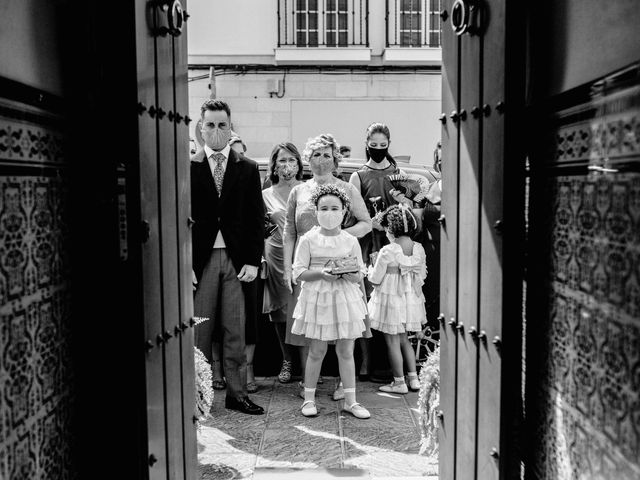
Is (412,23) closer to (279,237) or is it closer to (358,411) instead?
(279,237)

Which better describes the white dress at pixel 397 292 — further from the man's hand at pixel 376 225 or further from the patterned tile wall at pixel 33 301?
the patterned tile wall at pixel 33 301

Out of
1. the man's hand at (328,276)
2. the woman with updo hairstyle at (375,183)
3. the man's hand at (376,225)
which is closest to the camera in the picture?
the man's hand at (328,276)

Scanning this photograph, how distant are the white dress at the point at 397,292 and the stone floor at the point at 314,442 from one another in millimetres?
514

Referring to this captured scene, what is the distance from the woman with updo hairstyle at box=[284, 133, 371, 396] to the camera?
16.8 feet

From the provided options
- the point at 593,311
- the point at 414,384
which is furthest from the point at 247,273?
the point at 593,311

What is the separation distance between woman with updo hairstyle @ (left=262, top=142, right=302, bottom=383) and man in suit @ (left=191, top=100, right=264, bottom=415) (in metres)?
0.69

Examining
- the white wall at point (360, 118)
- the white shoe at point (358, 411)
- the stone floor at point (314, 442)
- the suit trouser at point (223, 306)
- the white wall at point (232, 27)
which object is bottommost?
the stone floor at point (314, 442)

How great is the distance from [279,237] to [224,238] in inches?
38.6

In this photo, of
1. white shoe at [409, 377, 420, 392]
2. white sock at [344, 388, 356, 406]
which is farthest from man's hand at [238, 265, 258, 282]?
white shoe at [409, 377, 420, 392]

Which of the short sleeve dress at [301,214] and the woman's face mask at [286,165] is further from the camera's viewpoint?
the woman's face mask at [286,165]

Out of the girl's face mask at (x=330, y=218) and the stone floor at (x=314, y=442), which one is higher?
the girl's face mask at (x=330, y=218)

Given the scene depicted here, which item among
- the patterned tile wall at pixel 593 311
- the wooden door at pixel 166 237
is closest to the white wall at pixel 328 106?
the wooden door at pixel 166 237

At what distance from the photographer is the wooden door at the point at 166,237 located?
2.44 metres

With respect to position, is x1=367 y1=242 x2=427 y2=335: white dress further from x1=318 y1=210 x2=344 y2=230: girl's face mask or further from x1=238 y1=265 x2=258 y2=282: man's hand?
x1=238 y1=265 x2=258 y2=282: man's hand
